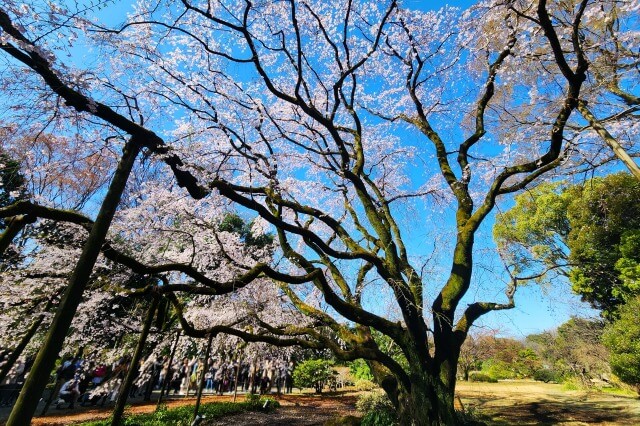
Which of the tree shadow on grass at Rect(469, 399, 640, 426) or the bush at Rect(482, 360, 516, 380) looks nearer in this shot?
the tree shadow on grass at Rect(469, 399, 640, 426)

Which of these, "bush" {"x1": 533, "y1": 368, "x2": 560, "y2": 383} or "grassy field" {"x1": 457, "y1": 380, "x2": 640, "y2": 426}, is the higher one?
"bush" {"x1": 533, "y1": 368, "x2": 560, "y2": 383}

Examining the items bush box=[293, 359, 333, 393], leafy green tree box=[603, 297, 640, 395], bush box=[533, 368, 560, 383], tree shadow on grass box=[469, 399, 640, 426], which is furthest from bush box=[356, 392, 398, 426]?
bush box=[533, 368, 560, 383]

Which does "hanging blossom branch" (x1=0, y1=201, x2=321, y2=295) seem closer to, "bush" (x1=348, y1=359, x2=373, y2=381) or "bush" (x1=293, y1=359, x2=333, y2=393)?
"bush" (x1=293, y1=359, x2=333, y2=393)

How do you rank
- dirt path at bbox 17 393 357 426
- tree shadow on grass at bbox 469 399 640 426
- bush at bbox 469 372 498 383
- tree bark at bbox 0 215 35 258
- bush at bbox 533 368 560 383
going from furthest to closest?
bush at bbox 533 368 560 383 < bush at bbox 469 372 498 383 < dirt path at bbox 17 393 357 426 < tree shadow on grass at bbox 469 399 640 426 < tree bark at bbox 0 215 35 258

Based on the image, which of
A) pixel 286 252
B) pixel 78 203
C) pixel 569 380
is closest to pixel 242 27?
pixel 286 252

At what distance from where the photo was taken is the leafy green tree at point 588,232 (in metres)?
10.8

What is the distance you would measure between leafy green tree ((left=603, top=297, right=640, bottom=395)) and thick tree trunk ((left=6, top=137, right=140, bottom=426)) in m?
14.9

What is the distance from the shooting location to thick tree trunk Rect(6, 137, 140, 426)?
2195 millimetres

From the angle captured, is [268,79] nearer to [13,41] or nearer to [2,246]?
[13,41]

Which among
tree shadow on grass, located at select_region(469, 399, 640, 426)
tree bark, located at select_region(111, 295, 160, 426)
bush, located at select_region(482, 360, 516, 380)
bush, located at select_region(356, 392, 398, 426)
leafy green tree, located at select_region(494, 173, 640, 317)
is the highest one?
leafy green tree, located at select_region(494, 173, 640, 317)

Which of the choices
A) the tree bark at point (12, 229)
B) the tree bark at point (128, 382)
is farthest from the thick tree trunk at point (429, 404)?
the tree bark at point (12, 229)

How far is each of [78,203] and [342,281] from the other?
33.5 feet

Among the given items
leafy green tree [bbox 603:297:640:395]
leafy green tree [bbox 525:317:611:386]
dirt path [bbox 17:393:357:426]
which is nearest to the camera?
dirt path [bbox 17:393:357:426]

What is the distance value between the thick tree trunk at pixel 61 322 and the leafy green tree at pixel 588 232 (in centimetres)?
674
